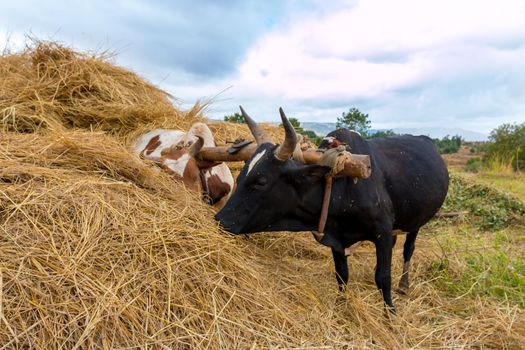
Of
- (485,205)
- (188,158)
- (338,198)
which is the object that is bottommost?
(485,205)

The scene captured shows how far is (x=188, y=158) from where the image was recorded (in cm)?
405

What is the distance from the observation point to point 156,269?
2385mm

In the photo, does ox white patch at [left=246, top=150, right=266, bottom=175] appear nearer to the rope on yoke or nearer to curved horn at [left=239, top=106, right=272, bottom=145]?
curved horn at [left=239, top=106, right=272, bottom=145]

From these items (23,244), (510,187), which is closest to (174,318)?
(23,244)

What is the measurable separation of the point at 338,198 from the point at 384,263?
0.61m

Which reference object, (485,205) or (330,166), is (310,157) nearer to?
(330,166)

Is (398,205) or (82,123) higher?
(82,123)

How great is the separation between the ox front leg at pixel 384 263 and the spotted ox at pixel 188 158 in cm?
161

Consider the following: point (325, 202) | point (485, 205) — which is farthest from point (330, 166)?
point (485, 205)

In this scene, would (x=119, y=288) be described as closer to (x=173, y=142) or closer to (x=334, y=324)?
(x=334, y=324)

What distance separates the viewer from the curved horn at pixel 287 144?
9.09 ft

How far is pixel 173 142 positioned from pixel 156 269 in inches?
93.1

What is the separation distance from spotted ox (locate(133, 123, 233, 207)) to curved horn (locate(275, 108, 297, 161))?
1305 millimetres

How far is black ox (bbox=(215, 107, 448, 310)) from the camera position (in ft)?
9.60
